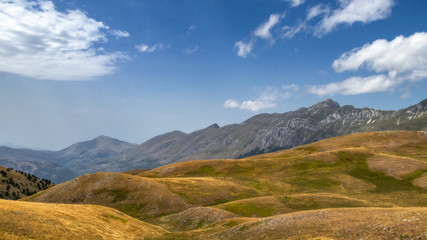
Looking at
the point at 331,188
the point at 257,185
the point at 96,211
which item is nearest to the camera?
the point at 96,211

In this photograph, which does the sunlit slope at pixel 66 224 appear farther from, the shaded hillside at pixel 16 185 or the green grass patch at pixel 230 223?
the shaded hillside at pixel 16 185

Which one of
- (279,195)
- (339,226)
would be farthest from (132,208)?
(339,226)

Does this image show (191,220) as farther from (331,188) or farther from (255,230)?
(331,188)

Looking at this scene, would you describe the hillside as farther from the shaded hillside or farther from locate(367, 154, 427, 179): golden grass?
the shaded hillside

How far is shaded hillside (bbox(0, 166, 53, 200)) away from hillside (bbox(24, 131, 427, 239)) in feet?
101

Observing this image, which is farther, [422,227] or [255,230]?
[255,230]

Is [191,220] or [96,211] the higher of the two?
[96,211]

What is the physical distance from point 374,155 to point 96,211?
111 meters

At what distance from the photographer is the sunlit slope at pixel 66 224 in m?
30.9

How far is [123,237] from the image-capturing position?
1670 inches

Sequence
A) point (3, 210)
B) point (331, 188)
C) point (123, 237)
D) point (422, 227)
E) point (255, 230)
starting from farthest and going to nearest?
point (331, 188), point (123, 237), point (255, 230), point (3, 210), point (422, 227)

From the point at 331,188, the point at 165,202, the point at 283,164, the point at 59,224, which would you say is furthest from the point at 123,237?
the point at 283,164

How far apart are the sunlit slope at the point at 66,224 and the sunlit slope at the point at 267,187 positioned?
1386cm

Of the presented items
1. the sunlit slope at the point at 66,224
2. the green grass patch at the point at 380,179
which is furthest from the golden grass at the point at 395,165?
the sunlit slope at the point at 66,224
